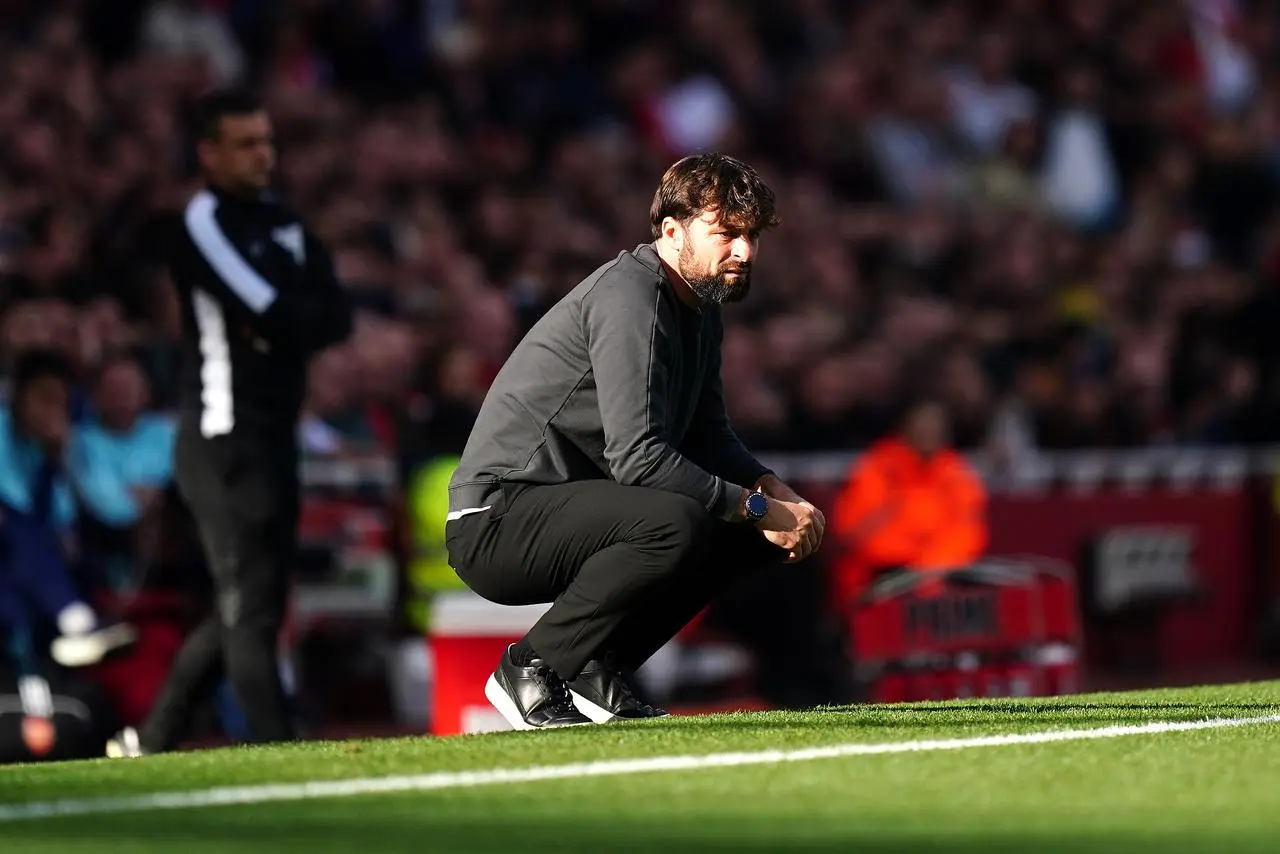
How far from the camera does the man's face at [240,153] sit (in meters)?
6.99

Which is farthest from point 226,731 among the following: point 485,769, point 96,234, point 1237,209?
point 1237,209

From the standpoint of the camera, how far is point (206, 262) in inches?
273

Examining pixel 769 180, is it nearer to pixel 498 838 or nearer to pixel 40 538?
pixel 40 538

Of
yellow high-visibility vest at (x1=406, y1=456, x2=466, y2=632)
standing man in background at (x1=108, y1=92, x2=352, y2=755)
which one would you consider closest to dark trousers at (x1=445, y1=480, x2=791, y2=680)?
standing man in background at (x1=108, y1=92, x2=352, y2=755)

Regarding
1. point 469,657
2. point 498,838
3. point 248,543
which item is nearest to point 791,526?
point 248,543

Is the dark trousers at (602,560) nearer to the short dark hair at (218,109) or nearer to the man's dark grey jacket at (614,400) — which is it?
the man's dark grey jacket at (614,400)

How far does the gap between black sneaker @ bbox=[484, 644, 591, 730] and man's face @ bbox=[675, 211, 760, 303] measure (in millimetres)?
994

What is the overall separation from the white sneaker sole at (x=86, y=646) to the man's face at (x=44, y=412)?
29.2 inches

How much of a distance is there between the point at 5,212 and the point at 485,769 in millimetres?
6367

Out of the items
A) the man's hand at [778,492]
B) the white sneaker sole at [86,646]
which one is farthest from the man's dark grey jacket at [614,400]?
the white sneaker sole at [86,646]

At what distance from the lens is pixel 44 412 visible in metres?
9.19

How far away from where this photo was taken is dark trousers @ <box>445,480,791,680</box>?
589 centimetres

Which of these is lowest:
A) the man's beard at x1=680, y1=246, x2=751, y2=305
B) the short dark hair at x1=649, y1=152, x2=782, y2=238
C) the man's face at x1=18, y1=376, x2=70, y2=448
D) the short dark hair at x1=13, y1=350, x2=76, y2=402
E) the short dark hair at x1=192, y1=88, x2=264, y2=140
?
the man's face at x1=18, y1=376, x2=70, y2=448

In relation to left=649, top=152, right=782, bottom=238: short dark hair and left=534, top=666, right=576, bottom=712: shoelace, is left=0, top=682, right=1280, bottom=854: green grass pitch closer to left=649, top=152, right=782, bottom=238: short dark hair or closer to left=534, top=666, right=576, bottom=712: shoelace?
left=534, top=666, right=576, bottom=712: shoelace
